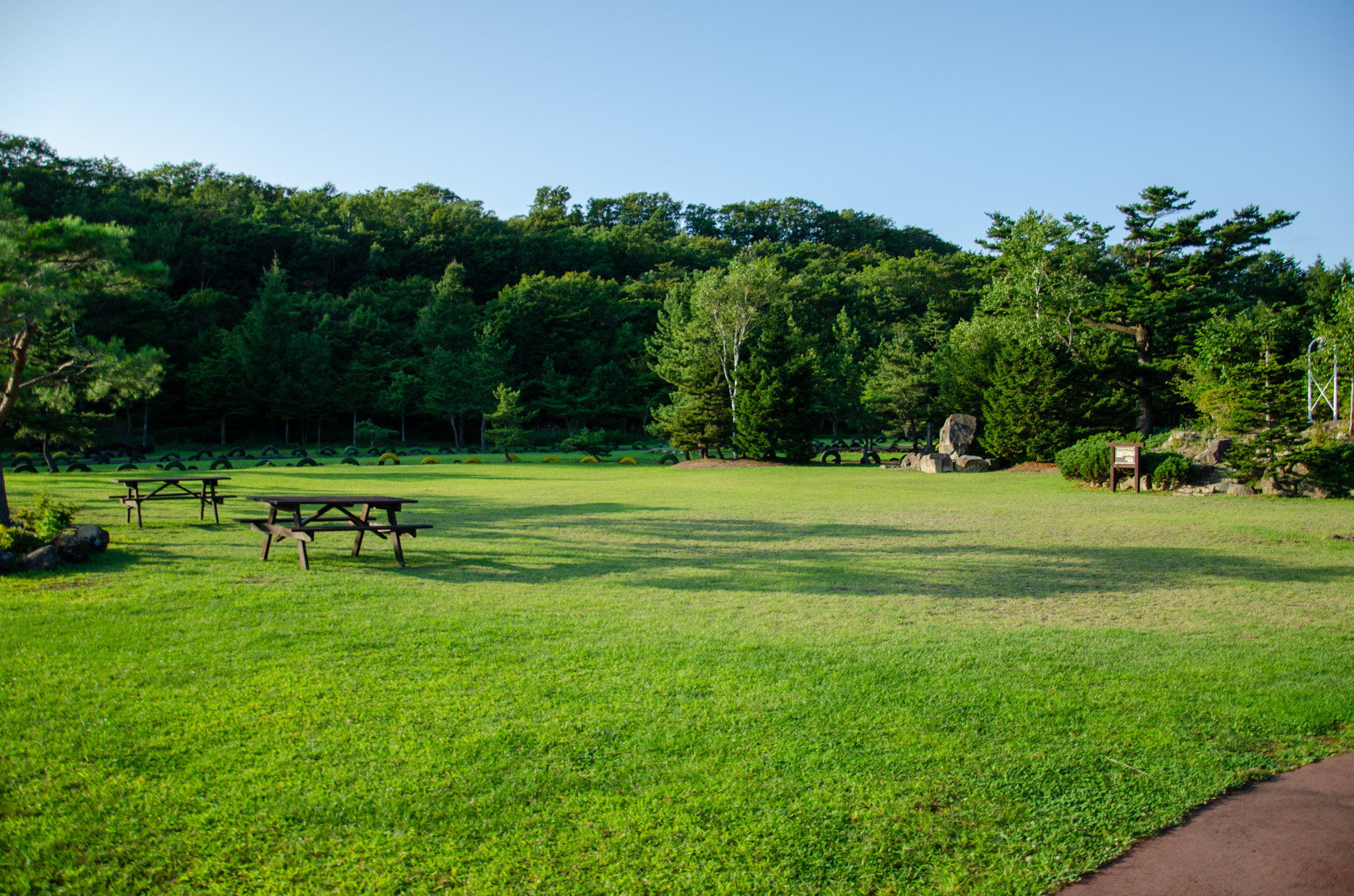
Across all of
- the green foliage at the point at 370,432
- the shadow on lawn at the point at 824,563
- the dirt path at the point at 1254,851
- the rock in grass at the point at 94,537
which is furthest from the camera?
the green foliage at the point at 370,432

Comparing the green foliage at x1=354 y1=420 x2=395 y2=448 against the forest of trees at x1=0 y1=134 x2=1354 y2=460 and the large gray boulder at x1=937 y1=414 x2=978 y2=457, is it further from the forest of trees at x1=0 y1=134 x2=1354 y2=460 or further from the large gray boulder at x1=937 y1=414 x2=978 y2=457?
the large gray boulder at x1=937 y1=414 x2=978 y2=457

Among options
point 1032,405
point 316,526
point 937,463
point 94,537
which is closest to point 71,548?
point 94,537

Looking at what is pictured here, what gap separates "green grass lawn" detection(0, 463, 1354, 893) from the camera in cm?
263

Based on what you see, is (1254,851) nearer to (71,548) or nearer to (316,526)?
(316,526)

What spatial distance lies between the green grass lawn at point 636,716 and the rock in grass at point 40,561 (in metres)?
0.42

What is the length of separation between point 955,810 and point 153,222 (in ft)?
207

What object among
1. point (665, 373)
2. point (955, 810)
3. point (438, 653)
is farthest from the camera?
point (665, 373)

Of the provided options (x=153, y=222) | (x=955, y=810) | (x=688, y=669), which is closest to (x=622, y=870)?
(x=955, y=810)

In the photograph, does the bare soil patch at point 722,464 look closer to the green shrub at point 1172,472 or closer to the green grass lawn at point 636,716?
the green shrub at point 1172,472

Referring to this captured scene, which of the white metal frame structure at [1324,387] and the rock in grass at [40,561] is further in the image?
the white metal frame structure at [1324,387]

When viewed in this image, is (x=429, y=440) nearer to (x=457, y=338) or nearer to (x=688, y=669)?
(x=457, y=338)

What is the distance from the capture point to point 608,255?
71.8 m

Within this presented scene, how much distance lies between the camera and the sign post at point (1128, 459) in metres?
17.4

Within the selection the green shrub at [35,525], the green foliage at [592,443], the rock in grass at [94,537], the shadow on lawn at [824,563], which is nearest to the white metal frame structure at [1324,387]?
the shadow on lawn at [824,563]
